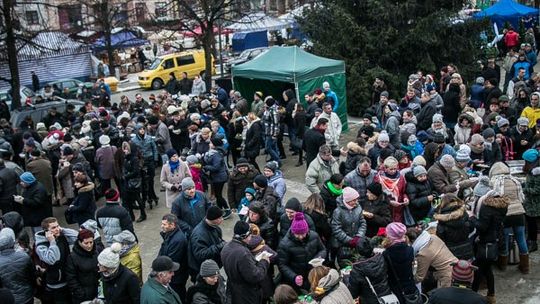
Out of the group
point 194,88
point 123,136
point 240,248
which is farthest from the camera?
point 194,88

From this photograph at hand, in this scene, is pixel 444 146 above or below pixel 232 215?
above

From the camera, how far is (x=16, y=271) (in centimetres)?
653

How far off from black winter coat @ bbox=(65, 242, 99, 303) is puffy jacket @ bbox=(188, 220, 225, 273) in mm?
1117

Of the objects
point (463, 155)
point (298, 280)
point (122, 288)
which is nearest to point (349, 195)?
point (298, 280)

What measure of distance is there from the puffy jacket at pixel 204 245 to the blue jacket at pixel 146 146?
485cm

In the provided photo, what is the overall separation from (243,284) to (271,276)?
1.15 m

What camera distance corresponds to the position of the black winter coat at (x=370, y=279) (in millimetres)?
5797

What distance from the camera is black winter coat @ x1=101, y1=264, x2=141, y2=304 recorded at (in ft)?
19.4

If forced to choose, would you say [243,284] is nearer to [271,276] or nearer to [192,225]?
[271,276]

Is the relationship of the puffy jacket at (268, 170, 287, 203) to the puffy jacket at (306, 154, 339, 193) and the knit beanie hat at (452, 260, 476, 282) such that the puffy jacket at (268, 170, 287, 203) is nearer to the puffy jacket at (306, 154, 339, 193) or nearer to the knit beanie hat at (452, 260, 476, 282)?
the puffy jacket at (306, 154, 339, 193)

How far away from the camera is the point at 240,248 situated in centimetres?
605

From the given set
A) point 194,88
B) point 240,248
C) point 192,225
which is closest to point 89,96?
point 194,88

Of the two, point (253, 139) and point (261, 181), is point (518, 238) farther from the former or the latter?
point (253, 139)

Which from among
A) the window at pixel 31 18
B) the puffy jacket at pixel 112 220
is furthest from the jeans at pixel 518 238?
the window at pixel 31 18
